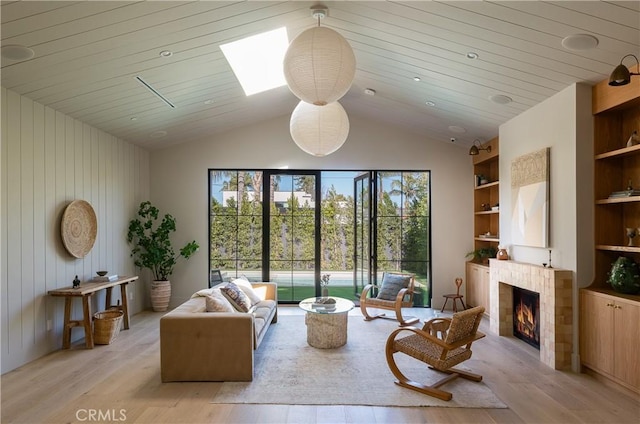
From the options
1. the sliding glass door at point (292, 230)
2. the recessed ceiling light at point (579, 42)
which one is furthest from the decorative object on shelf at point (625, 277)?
the sliding glass door at point (292, 230)

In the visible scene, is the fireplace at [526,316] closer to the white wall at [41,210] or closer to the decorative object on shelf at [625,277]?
the decorative object on shelf at [625,277]

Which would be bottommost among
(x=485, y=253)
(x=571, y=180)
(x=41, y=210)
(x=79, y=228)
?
(x=485, y=253)

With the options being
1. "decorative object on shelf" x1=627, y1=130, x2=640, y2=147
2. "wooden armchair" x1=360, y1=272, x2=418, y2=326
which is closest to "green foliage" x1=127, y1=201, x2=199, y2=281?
"wooden armchair" x1=360, y1=272, x2=418, y2=326

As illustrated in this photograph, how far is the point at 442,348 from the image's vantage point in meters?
3.20

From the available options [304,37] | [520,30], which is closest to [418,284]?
[520,30]

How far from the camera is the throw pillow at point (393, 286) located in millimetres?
5574

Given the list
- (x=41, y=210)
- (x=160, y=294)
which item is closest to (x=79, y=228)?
(x=41, y=210)

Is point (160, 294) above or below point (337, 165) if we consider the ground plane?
below

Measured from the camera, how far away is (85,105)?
14.3 feet

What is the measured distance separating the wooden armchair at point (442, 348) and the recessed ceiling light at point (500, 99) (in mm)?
2577

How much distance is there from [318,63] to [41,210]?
3.63m

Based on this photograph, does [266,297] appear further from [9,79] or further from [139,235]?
[9,79]

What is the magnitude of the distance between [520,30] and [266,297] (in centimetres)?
436

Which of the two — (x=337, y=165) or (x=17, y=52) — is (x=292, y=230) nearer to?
(x=337, y=165)
